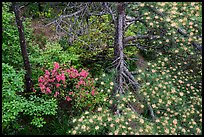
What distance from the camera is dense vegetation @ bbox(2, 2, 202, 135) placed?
4484 mm

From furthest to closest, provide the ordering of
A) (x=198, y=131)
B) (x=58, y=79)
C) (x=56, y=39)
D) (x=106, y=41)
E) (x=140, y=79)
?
(x=56, y=39), (x=106, y=41), (x=58, y=79), (x=140, y=79), (x=198, y=131)

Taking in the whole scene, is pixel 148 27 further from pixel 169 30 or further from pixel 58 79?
pixel 58 79

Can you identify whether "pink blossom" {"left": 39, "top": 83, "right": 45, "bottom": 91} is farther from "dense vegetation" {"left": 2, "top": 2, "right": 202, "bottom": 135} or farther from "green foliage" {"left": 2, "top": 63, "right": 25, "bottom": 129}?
"green foliage" {"left": 2, "top": 63, "right": 25, "bottom": 129}

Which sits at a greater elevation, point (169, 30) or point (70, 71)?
point (169, 30)

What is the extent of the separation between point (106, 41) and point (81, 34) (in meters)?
0.72

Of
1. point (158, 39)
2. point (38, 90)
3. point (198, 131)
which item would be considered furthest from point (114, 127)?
point (38, 90)

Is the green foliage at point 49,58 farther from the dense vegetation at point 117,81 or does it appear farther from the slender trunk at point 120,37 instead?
the slender trunk at point 120,37

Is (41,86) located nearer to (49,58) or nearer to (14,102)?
(14,102)

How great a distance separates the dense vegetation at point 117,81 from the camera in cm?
448

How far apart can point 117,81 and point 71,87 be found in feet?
5.63

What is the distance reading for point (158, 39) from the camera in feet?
16.2

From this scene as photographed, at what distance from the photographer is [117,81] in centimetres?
478

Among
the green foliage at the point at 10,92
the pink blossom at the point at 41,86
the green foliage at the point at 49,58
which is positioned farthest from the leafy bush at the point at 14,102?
the green foliage at the point at 49,58

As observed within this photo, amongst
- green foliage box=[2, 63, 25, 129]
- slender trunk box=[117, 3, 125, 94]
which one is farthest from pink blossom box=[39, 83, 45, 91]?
slender trunk box=[117, 3, 125, 94]
